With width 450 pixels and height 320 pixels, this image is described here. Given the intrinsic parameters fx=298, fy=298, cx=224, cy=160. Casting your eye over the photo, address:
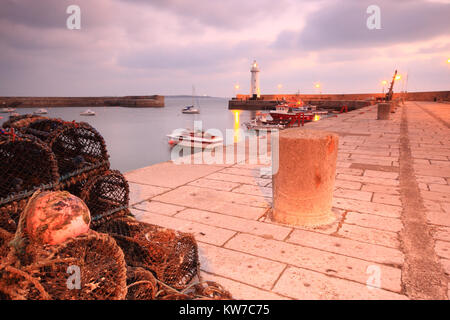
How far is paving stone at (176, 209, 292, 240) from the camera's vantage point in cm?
371

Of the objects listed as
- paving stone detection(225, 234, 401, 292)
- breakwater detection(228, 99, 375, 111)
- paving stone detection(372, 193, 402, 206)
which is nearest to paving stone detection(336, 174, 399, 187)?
paving stone detection(372, 193, 402, 206)

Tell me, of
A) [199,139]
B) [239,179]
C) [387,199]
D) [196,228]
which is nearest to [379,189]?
[387,199]

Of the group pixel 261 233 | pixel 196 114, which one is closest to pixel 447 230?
pixel 261 233

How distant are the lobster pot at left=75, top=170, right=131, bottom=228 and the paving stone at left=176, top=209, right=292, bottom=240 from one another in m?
1.00

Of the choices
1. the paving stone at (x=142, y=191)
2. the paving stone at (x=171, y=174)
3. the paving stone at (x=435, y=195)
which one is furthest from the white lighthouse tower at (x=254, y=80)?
the paving stone at (x=142, y=191)

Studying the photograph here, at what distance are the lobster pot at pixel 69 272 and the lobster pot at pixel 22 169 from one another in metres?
0.75

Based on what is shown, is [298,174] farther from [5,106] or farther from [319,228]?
[5,106]

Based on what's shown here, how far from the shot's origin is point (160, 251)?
102 inches

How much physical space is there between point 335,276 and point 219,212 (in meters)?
1.96

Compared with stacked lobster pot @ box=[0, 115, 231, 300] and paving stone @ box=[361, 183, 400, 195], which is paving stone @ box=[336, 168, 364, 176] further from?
stacked lobster pot @ box=[0, 115, 231, 300]

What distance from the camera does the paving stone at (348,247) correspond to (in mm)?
3127

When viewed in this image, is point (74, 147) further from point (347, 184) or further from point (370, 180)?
point (370, 180)
